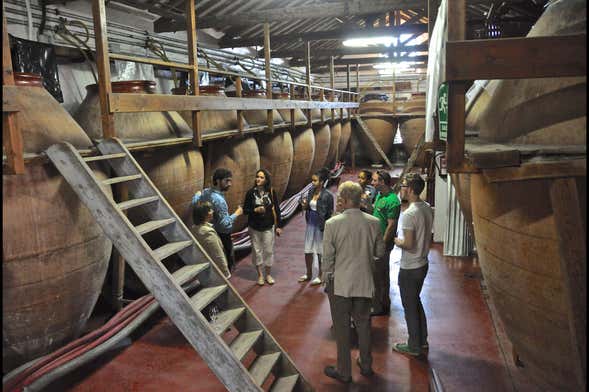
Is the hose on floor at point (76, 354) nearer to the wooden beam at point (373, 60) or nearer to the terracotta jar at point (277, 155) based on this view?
the terracotta jar at point (277, 155)

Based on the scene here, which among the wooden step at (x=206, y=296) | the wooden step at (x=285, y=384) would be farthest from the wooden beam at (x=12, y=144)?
the wooden step at (x=285, y=384)

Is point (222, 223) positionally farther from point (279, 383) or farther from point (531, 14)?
point (531, 14)

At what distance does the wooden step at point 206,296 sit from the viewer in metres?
3.58

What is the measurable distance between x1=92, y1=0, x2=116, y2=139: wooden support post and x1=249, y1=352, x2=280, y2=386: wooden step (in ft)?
8.05

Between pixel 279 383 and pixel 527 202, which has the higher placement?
pixel 527 202

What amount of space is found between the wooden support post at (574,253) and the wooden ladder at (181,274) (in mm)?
1956

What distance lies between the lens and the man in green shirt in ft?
16.2

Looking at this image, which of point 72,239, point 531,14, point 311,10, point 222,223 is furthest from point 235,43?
point 72,239

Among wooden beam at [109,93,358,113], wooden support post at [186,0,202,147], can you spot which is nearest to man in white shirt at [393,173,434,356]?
wooden beam at [109,93,358,113]

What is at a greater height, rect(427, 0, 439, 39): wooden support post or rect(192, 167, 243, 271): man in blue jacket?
rect(427, 0, 439, 39): wooden support post

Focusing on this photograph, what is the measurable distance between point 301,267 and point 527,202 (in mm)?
4755

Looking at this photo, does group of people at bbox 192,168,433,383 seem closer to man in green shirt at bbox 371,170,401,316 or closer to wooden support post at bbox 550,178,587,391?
man in green shirt at bbox 371,170,401,316

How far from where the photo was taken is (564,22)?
3082mm

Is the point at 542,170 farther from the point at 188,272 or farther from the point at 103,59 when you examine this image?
the point at 103,59
